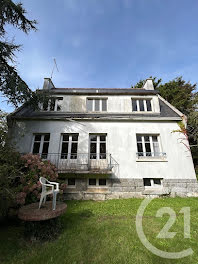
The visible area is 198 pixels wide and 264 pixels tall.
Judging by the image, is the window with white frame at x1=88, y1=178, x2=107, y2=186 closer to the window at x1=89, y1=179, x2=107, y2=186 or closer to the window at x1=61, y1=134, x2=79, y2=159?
the window at x1=89, y1=179, x2=107, y2=186

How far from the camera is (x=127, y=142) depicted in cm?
880

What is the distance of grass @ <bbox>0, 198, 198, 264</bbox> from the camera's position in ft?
8.99

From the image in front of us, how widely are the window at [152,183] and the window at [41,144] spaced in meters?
7.07

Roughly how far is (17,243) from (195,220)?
6025 mm

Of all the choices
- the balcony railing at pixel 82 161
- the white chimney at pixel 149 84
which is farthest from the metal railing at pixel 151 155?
the white chimney at pixel 149 84

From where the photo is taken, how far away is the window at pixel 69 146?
867 cm

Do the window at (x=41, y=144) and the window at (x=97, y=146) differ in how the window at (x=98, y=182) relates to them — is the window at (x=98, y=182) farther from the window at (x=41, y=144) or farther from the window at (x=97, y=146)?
the window at (x=41, y=144)

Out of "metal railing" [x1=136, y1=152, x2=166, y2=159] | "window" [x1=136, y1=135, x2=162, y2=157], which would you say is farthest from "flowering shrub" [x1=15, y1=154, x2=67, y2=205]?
"window" [x1=136, y1=135, x2=162, y2=157]

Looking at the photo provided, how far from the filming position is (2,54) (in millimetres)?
7578

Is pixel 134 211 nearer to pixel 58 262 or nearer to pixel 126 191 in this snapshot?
pixel 126 191

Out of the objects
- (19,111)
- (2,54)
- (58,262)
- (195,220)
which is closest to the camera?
(58,262)

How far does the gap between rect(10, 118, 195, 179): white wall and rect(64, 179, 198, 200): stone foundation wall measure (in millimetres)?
374

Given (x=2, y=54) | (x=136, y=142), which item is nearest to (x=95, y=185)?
(x=136, y=142)

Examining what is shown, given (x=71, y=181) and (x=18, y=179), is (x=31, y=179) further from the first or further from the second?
(x=71, y=181)
